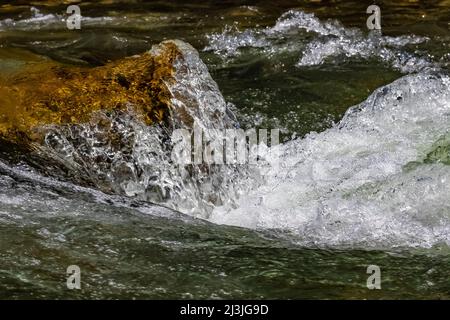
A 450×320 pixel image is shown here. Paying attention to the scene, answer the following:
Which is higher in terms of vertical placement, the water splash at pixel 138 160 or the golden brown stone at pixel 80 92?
the golden brown stone at pixel 80 92

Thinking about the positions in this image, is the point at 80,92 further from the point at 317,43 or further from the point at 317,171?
the point at 317,43

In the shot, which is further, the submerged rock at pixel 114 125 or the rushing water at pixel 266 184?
the submerged rock at pixel 114 125

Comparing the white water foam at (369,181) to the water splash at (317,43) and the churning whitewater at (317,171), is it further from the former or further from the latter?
the water splash at (317,43)

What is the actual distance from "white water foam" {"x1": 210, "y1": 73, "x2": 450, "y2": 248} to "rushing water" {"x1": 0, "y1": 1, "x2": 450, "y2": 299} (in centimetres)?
1

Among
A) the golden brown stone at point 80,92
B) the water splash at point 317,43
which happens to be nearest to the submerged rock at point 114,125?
the golden brown stone at point 80,92

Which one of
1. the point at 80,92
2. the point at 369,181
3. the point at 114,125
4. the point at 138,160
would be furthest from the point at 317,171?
the point at 80,92

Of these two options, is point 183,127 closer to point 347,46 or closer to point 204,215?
point 204,215

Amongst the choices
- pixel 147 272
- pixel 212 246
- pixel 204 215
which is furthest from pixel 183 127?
pixel 147 272

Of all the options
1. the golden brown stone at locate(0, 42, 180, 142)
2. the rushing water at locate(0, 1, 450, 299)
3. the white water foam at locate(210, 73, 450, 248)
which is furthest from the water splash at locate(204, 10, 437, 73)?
the golden brown stone at locate(0, 42, 180, 142)

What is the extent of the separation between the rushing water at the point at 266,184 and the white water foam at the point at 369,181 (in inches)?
0.4

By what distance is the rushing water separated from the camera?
338 cm

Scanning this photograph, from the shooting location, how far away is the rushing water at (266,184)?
3.38 meters

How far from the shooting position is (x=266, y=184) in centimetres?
496

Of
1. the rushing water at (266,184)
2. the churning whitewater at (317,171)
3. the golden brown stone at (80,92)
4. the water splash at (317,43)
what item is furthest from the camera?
the water splash at (317,43)
